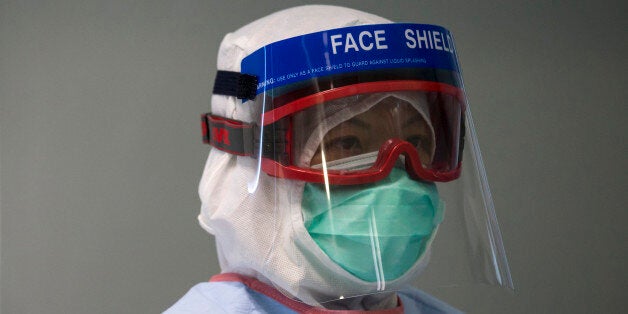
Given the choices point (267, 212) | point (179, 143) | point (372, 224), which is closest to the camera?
point (372, 224)

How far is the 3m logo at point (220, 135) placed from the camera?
1.45m

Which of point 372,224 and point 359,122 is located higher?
point 359,122

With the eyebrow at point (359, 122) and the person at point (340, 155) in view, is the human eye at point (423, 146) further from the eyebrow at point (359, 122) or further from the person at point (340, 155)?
the eyebrow at point (359, 122)

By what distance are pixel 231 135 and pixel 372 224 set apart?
37 cm

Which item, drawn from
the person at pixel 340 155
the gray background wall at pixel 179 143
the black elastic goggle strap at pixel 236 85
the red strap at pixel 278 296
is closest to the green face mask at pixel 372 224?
the person at pixel 340 155

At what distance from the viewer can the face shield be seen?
1.26 meters

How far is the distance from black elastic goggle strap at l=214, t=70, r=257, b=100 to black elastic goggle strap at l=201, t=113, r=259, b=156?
6 centimetres

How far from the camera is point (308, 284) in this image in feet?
4.32

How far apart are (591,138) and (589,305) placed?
0.53m

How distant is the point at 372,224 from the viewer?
1.26 metres

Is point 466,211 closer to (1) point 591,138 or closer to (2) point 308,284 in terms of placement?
(2) point 308,284

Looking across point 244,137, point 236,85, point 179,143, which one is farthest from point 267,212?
point 179,143

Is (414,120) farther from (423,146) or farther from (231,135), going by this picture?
(231,135)

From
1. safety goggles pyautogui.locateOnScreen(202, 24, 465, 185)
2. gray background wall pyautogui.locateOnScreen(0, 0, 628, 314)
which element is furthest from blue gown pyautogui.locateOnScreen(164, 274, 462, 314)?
gray background wall pyautogui.locateOnScreen(0, 0, 628, 314)
